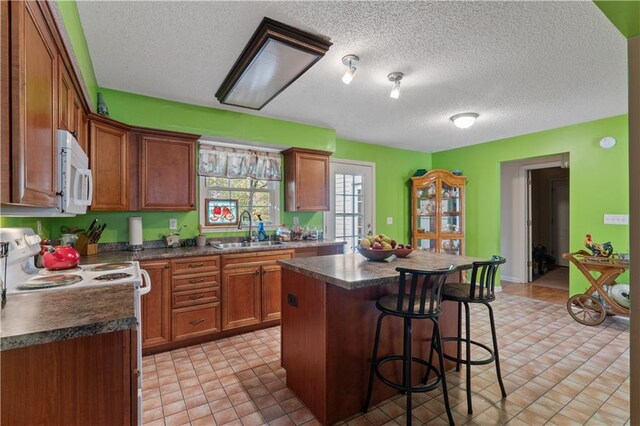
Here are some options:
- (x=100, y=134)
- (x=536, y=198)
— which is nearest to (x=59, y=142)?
(x=100, y=134)

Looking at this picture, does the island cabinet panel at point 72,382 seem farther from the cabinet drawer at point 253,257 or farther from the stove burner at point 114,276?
the cabinet drawer at point 253,257

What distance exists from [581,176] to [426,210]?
221cm

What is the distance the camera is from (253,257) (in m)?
3.30

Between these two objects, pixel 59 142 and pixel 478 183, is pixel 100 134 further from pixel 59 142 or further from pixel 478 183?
pixel 478 183

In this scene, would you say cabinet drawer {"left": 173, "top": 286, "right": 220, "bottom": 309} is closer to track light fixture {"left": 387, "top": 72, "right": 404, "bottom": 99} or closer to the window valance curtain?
the window valance curtain

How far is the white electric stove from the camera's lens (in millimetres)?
1495

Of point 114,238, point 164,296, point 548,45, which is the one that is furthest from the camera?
point 114,238

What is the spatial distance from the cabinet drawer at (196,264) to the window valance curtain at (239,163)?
3.66 ft

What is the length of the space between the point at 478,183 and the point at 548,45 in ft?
11.1

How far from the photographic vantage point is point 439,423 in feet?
6.09

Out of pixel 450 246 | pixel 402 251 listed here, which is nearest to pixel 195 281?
pixel 402 251

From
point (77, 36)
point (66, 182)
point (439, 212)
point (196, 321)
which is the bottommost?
point (196, 321)

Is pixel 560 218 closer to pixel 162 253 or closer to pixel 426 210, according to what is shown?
pixel 426 210

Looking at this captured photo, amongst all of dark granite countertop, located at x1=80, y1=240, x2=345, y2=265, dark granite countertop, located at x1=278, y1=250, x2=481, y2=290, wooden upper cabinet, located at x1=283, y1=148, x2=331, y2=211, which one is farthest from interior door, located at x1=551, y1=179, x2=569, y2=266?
dark granite countertop, located at x1=80, y1=240, x2=345, y2=265
